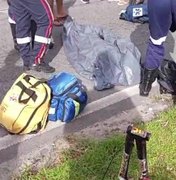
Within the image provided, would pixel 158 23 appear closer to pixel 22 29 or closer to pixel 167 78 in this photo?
pixel 167 78

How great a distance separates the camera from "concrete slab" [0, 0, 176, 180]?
3.80m

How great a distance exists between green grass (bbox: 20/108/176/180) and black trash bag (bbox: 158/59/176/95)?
0.81 metres

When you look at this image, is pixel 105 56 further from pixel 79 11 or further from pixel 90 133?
pixel 79 11

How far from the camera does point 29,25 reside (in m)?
5.15

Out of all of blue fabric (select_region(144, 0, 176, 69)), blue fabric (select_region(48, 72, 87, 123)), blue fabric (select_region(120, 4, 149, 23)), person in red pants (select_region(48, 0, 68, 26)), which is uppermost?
blue fabric (select_region(144, 0, 176, 69))

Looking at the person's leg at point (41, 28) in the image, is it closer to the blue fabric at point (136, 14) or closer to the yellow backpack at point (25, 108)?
the yellow backpack at point (25, 108)

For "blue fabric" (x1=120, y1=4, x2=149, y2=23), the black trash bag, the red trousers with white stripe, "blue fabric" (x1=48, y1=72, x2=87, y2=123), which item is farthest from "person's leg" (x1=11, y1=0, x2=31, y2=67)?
"blue fabric" (x1=120, y1=4, x2=149, y2=23)

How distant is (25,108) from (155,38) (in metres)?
1.57

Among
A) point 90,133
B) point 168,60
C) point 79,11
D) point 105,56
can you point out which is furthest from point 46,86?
point 79,11

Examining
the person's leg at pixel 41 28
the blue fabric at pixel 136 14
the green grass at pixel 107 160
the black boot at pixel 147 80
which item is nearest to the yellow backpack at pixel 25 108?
the green grass at pixel 107 160

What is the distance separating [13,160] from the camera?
3740 millimetres

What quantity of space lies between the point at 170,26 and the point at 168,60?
66 centimetres

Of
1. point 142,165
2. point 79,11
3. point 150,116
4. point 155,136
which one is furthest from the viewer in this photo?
point 79,11

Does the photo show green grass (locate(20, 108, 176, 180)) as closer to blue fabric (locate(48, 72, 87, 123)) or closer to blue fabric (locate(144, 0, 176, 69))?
blue fabric (locate(48, 72, 87, 123))
